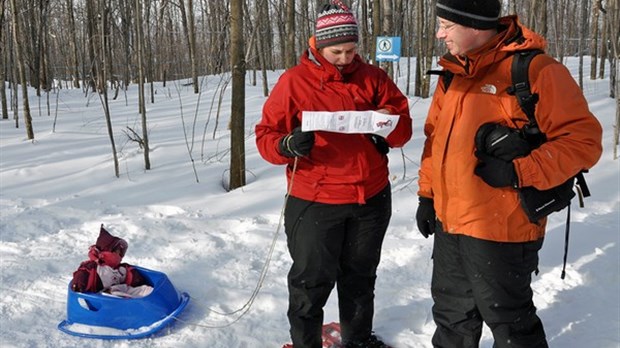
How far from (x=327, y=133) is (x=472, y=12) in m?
0.87

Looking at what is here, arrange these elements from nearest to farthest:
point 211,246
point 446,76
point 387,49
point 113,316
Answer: point 446,76 < point 113,316 < point 211,246 < point 387,49

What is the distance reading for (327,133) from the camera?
242 centimetres

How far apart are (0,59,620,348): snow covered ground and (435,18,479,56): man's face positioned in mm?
1508

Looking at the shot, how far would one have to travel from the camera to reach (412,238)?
4.39 metres

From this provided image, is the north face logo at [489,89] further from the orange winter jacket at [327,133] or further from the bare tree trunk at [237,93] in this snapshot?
the bare tree trunk at [237,93]

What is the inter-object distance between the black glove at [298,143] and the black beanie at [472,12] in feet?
2.56

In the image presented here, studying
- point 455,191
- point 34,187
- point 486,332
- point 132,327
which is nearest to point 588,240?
point 486,332

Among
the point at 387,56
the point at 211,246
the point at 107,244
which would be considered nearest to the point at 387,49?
the point at 387,56

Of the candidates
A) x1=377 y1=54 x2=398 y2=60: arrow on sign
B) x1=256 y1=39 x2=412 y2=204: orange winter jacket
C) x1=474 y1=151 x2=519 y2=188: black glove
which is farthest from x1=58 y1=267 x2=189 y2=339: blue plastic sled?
x1=377 y1=54 x2=398 y2=60: arrow on sign

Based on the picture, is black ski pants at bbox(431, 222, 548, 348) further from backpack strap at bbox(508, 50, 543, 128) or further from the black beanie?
the black beanie

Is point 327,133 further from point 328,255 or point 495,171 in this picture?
point 495,171

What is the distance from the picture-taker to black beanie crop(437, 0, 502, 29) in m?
1.88

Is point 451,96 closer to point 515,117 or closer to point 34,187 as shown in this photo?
point 515,117

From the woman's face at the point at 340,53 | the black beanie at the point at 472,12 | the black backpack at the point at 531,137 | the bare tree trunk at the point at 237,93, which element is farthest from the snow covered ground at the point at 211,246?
the black beanie at the point at 472,12
